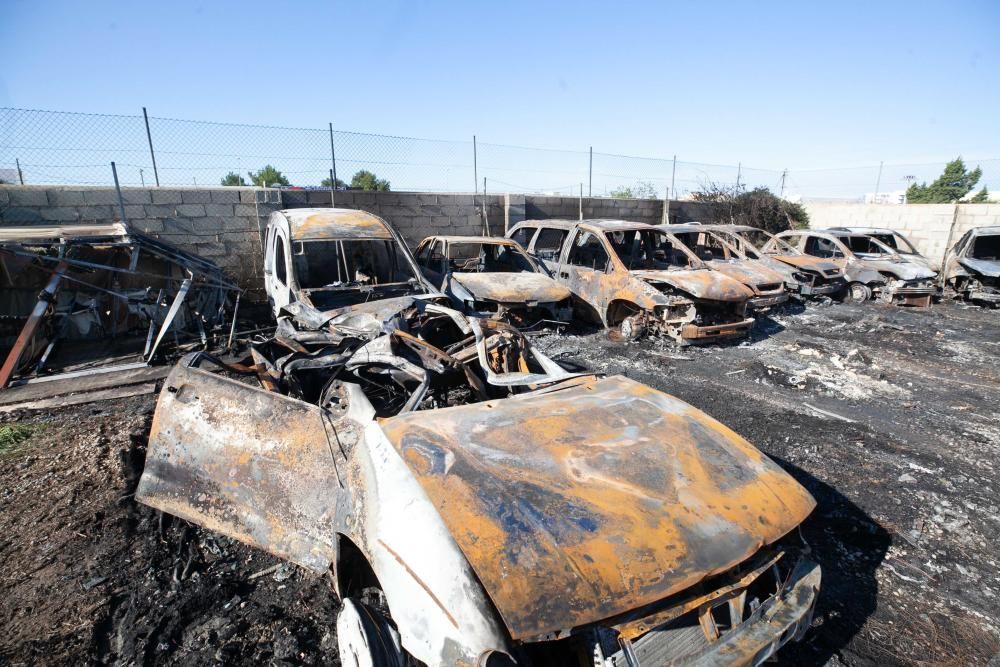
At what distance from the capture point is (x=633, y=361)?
6324 mm

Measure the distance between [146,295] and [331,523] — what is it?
19.0 feet

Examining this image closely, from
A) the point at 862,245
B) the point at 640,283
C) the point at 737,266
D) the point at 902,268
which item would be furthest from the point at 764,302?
the point at 862,245

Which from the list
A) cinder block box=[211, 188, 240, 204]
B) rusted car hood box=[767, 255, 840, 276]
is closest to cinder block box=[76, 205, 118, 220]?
cinder block box=[211, 188, 240, 204]

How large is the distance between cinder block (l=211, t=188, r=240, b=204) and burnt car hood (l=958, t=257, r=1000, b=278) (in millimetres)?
13916

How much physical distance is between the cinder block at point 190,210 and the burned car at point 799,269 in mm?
9043

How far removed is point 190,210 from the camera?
25.3 ft

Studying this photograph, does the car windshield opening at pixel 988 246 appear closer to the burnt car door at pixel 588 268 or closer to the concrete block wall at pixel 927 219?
the concrete block wall at pixel 927 219

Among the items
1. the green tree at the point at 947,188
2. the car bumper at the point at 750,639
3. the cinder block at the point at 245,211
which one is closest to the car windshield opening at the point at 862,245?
the car bumper at the point at 750,639

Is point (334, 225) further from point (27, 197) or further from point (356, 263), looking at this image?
point (27, 197)

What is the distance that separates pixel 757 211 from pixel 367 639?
17.8m

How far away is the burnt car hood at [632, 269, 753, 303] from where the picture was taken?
262 inches

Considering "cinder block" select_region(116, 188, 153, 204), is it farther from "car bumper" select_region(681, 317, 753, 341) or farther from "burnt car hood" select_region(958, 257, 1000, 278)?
"burnt car hood" select_region(958, 257, 1000, 278)

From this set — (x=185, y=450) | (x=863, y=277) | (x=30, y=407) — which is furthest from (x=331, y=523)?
(x=863, y=277)

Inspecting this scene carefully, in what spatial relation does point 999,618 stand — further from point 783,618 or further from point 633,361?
point 633,361
